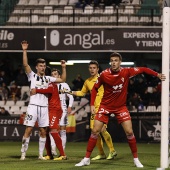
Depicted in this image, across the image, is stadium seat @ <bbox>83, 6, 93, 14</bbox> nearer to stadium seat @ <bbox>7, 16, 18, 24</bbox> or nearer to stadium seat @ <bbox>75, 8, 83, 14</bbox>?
stadium seat @ <bbox>75, 8, 83, 14</bbox>

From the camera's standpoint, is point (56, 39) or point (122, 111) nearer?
point (122, 111)

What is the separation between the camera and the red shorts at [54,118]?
15.0 m

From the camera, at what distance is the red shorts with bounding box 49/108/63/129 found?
15.0m

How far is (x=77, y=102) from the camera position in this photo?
28062 mm

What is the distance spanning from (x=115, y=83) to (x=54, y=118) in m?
2.56

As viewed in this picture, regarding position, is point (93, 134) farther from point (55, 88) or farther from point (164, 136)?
point (55, 88)

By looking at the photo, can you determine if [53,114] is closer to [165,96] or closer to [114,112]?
[114,112]

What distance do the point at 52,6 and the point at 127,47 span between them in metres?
5.05

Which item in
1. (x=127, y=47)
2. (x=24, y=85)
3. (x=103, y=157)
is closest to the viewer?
(x=103, y=157)

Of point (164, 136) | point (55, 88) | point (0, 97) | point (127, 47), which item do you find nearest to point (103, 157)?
point (55, 88)

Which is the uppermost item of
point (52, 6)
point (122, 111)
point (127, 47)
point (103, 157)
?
point (52, 6)

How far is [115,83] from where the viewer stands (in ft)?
42.7

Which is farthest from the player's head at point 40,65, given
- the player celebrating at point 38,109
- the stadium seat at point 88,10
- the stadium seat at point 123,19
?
the stadium seat at point 88,10

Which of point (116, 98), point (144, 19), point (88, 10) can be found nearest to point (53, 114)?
point (116, 98)
